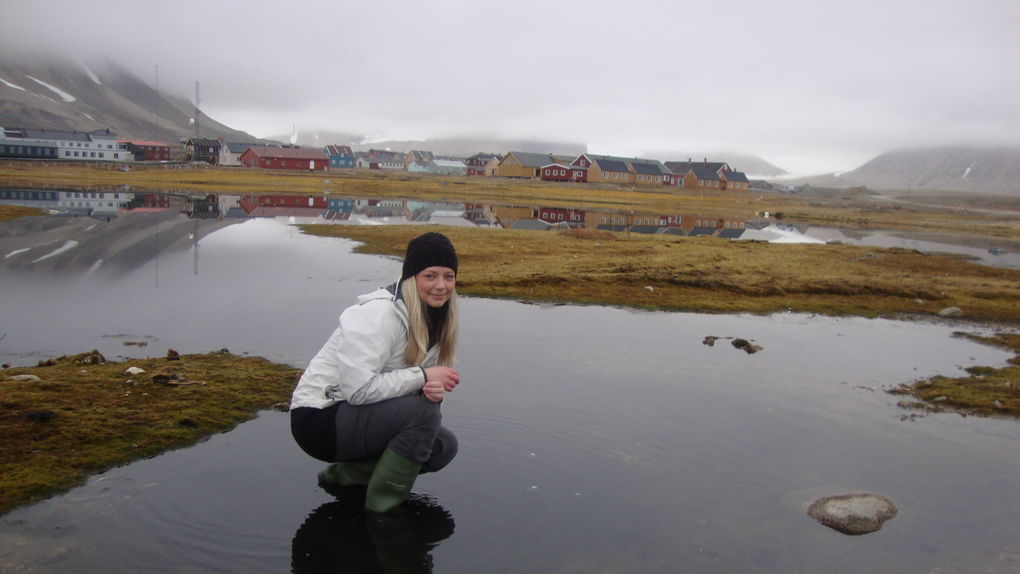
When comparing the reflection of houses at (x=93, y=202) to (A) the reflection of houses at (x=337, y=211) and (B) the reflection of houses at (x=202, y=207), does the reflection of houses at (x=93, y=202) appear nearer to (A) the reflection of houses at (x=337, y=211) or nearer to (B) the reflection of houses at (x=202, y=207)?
(B) the reflection of houses at (x=202, y=207)

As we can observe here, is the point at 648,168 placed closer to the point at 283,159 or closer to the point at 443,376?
the point at 283,159

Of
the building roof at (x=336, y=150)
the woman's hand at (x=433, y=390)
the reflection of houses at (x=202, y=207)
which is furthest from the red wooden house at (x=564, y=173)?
the woman's hand at (x=433, y=390)

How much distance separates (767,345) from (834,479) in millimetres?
6484

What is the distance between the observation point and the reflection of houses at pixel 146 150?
139 meters

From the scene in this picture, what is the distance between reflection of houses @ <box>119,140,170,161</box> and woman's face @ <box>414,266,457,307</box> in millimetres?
151378

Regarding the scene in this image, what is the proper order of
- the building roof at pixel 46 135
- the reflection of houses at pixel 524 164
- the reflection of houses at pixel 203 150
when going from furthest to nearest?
the reflection of houses at pixel 524 164 < the reflection of houses at pixel 203 150 < the building roof at pixel 46 135

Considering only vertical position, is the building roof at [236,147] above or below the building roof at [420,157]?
below

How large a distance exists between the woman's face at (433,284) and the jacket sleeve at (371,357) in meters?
0.28

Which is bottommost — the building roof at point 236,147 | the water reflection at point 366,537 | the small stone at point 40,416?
→ the water reflection at point 366,537

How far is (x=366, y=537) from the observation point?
5531mm

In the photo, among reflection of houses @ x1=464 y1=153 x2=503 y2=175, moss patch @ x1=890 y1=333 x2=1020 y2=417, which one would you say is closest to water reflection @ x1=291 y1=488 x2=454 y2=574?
moss patch @ x1=890 y1=333 x2=1020 y2=417

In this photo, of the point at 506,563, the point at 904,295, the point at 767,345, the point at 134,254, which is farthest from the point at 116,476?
the point at 904,295

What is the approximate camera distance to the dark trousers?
550 cm

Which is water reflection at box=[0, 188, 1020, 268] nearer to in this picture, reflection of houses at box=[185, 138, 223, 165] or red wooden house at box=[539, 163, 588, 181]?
red wooden house at box=[539, 163, 588, 181]
